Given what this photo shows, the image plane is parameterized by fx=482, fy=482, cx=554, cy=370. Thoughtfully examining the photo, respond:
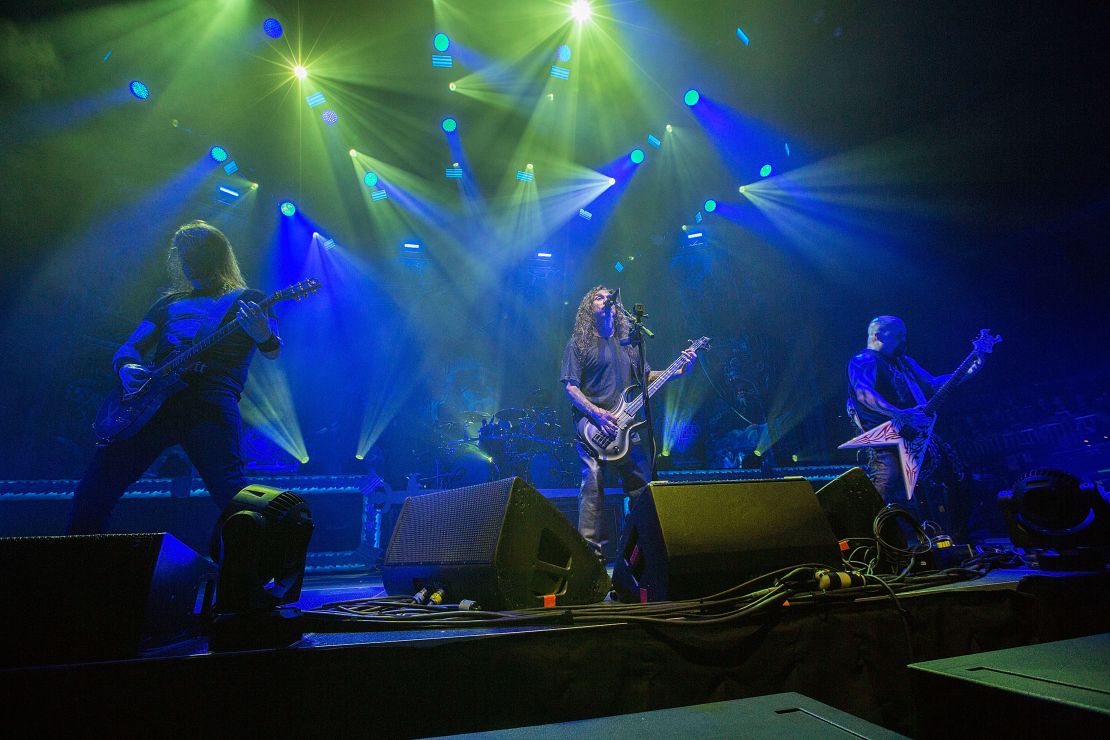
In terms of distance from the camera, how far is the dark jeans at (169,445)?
2.60 metres

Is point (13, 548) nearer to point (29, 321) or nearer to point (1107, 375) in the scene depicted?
point (29, 321)

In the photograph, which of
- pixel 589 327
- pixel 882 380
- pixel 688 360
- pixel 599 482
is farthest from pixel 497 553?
pixel 882 380

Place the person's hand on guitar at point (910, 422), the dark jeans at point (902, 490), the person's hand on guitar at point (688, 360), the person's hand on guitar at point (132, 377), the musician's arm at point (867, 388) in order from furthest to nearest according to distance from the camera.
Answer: the musician's arm at point (867, 388)
the person's hand on guitar at point (910, 422)
the person's hand on guitar at point (688, 360)
the dark jeans at point (902, 490)
the person's hand on guitar at point (132, 377)

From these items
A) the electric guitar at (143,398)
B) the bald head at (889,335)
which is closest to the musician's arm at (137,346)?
the electric guitar at (143,398)

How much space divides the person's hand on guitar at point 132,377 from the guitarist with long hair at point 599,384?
9.75 feet

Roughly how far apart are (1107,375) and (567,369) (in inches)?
302

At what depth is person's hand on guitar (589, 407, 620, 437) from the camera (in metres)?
4.02

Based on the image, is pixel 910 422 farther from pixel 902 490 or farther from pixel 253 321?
pixel 253 321

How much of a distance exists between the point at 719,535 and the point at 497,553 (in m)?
0.83

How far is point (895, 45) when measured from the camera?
5672 millimetres

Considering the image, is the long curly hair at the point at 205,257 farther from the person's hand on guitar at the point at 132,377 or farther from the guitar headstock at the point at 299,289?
the person's hand on guitar at the point at 132,377

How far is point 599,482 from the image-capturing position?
389 centimetres

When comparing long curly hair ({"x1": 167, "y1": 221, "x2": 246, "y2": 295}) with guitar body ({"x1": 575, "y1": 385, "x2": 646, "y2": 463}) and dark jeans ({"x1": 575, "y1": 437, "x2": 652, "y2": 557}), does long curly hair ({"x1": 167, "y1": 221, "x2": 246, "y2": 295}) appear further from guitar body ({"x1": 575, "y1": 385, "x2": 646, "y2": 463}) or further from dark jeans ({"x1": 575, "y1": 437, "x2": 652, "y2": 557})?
dark jeans ({"x1": 575, "y1": 437, "x2": 652, "y2": 557})

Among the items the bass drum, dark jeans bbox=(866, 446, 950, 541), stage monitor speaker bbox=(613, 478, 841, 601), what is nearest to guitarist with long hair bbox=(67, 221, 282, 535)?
stage monitor speaker bbox=(613, 478, 841, 601)
